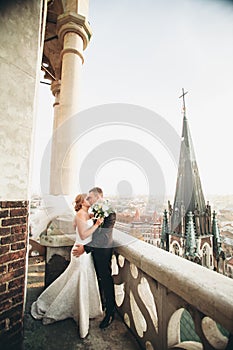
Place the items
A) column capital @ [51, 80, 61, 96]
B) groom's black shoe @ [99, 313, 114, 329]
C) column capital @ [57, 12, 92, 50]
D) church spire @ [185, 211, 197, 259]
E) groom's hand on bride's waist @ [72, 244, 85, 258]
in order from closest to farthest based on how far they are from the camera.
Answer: groom's black shoe @ [99, 313, 114, 329] < groom's hand on bride's waist @ [72, 244, 85, 258] < column capital @ [57, 12, 92, 50] < column capital @ [51, 80, 61, 96] < church spire @ [185, 211, 197, 259]

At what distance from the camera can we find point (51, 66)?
6.43m

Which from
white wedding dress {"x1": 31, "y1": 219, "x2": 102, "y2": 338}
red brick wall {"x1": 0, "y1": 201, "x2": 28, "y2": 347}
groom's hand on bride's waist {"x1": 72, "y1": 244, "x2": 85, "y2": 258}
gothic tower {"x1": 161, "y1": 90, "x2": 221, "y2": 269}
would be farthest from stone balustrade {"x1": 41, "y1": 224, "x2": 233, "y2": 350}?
gothic tower {"x1": 161, "y1": 90, "x2": 221, "y2": 269}

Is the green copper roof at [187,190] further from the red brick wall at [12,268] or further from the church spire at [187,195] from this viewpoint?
the red brick wall at [12,268]

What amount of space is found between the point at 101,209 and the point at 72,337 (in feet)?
4.94

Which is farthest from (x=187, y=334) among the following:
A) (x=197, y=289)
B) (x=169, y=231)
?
(x=169, y=231)

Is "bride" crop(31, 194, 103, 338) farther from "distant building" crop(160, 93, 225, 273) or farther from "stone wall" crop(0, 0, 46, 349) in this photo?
"distant building" crop(160, 93, 225, 273)

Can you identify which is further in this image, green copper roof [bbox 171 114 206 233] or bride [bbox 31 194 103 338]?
green copper roof [bbox 171 114 206 233]

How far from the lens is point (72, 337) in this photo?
2.21 metres

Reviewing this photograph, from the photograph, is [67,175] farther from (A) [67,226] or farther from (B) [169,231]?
(B) [169,231]

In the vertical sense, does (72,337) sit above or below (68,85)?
below

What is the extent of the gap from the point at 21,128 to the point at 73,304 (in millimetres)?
2298

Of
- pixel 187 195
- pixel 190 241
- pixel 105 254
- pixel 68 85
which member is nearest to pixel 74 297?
pixel 105 254

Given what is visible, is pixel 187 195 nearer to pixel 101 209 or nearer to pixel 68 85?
pixel 68 85

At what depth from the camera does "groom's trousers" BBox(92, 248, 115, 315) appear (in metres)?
2.44
